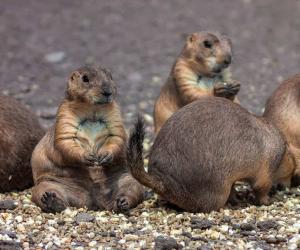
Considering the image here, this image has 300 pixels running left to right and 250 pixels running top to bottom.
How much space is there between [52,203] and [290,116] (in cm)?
258

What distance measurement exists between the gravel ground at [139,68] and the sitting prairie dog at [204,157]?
0.20 metres

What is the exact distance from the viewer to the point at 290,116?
26.7 ft

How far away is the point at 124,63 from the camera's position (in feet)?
46.4

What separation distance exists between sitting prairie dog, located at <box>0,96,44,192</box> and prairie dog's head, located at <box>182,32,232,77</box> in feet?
6.06

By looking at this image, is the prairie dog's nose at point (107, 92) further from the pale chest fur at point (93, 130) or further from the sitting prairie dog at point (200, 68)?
the sitting prairie dog at point (200, 68)

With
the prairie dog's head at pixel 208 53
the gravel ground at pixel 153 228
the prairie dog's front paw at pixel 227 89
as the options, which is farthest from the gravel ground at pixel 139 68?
the prairie dog's head at pixel 208 53

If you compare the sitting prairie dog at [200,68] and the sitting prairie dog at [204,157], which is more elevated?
the sitting prairie dog at [200,68]

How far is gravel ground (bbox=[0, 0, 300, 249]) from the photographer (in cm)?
654

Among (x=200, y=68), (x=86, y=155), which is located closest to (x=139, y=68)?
(x=200, y=68)

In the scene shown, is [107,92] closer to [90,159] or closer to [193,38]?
[90,159]

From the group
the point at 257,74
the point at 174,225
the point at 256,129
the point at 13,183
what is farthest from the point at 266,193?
the point at 257,74

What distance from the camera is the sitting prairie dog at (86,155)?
7164mm

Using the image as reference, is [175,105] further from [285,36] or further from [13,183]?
[285,36]

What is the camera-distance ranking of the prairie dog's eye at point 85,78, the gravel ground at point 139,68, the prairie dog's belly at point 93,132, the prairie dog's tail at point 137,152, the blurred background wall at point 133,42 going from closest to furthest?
the gravel ground at point 139,68 → the prairie dog's tail at point 137,152 → the prairie dog's eye at point 85,78 → the prairie dog's belly at point 93,132 → the blurred background wall at point 133,42
